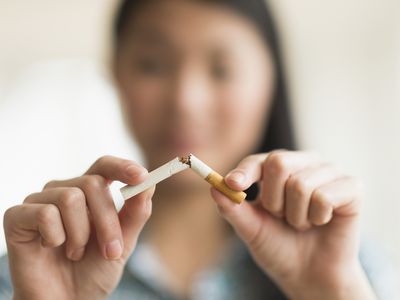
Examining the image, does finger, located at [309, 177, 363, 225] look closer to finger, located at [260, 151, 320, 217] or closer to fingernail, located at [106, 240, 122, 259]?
finger, located at [260, 151, 320, 217]

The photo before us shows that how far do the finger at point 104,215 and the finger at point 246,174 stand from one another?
143 mm

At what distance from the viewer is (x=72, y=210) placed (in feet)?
1.70

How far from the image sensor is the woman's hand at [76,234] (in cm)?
52

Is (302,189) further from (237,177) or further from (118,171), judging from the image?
(118,171)

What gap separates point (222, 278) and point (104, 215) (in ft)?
1.78

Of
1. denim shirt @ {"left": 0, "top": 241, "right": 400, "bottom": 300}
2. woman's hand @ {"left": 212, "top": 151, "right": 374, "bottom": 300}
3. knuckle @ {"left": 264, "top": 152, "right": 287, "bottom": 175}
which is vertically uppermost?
knuckle @ {"left": 264, "top": 152, "right": 287, "bottom": 175}

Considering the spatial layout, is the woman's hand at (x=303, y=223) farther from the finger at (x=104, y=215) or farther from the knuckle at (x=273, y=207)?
the finger at (x=104, y=215)

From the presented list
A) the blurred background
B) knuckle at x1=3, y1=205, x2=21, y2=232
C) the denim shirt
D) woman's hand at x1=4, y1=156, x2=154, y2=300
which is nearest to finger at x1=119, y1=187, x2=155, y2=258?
woman's hand at x1=4, y1=156, x2=154, y2=300

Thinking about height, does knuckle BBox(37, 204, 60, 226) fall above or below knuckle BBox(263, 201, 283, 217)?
above

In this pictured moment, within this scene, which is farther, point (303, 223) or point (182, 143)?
point (182, 143)

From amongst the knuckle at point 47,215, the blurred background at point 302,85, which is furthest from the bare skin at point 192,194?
the blurred background at point 302,85

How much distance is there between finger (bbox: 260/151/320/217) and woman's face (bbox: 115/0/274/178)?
16.2 inches

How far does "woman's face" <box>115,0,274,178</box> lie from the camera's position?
958mm

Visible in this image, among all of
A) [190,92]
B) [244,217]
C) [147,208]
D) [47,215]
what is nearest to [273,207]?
[244,217]
